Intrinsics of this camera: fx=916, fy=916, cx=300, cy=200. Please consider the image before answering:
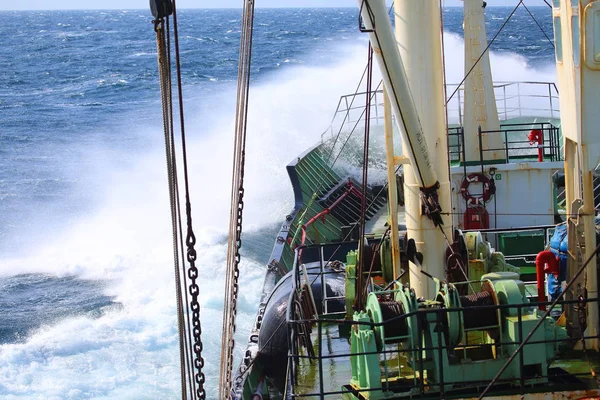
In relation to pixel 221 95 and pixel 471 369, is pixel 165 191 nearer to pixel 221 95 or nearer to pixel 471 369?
pixel 221 95

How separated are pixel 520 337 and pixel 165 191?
31152 millimetres

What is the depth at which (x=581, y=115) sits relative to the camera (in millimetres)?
9664

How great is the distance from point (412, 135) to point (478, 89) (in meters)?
8.76

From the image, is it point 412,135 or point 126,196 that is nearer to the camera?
point 412,135

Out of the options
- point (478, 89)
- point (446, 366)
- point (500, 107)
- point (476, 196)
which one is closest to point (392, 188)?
point (446, 366)

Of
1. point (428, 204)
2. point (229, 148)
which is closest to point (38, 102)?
point (229, 148)

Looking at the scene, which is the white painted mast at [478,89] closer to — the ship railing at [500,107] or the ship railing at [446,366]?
the ship railing at [500,107]

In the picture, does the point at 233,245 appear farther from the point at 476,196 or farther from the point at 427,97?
the point at 476,196

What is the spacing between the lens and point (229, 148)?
4478cm

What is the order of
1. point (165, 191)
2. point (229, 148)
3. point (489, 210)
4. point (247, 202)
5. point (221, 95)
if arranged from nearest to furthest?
point (489, 210) < point (247, 202) < point (165, 191) < point (229, 148) < point (221, 95)

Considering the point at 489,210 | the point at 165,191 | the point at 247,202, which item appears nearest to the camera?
the point at 489,210

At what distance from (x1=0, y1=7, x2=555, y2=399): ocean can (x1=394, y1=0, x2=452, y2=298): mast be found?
8.75 m

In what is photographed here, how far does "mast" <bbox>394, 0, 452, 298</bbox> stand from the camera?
37.0 ft

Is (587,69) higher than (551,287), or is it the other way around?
(587,69)
